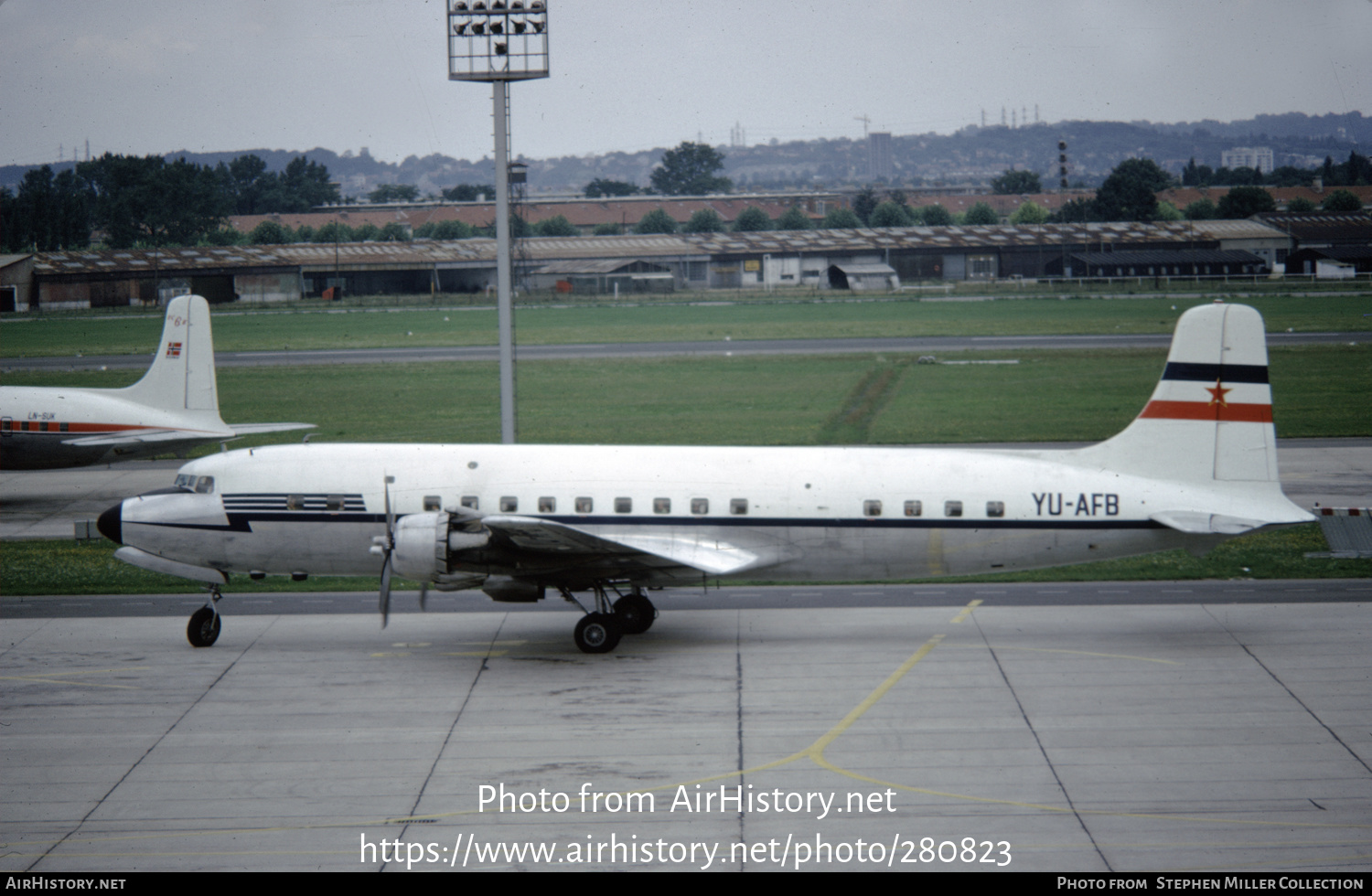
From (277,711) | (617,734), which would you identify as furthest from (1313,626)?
(277,711)

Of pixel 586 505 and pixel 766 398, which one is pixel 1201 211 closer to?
pixel 766 398

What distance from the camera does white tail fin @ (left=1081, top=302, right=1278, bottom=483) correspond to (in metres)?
22.7

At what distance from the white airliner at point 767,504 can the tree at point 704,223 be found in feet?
496

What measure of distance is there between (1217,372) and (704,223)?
155 meters

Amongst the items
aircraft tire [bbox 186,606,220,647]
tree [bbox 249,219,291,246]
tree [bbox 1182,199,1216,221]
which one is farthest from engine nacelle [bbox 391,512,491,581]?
tree [bbox 249,219,291,246]

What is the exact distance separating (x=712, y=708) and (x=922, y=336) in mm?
64861

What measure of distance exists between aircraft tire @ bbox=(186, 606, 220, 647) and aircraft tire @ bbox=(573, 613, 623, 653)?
7895mm

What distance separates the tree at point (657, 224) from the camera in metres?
171

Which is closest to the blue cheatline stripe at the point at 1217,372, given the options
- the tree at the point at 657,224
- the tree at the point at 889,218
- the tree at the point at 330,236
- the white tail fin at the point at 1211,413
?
the white tail fin at the point at 1211,413

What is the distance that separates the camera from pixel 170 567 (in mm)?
24391

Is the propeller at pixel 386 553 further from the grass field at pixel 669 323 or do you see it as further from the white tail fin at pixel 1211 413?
the grass field at pixel 669 323

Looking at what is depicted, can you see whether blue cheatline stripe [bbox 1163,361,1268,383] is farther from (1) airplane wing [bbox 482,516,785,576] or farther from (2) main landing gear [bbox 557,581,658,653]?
(2) main landing gear [bbox 557,581,658,653]

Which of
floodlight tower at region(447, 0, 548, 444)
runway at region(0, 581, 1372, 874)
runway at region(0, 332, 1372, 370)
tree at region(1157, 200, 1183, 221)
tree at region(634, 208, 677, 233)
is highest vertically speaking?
tree at region(634, 208, 677, 233)

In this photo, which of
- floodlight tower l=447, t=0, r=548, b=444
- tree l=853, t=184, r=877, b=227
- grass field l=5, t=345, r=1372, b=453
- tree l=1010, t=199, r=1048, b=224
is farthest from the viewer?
tree l=853, t=184, r=877, b=227
